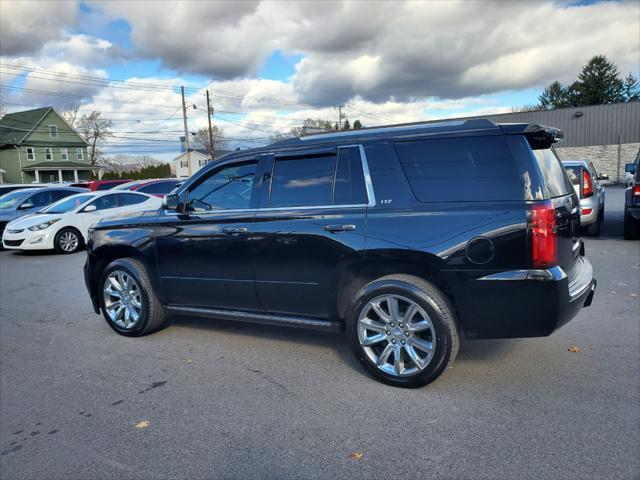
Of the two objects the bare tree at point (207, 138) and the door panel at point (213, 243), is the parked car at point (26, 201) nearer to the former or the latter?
the door panel at point (213, 243)

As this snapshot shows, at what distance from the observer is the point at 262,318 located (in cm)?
434

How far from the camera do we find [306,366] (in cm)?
418

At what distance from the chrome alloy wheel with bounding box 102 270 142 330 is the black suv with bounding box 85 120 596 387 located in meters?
0.70

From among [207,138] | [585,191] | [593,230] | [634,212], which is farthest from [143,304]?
[207,138]

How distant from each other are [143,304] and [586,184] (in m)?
9.14

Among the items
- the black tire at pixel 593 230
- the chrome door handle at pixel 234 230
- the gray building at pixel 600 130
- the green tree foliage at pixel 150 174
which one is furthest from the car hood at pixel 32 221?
the green tree foliage at pixel 150 174

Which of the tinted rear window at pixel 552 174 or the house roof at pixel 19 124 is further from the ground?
the house roof at pixel 19 124

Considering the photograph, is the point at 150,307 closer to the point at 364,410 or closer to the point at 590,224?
the point at 364,410

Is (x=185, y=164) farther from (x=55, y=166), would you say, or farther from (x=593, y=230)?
(x=593, y=230)

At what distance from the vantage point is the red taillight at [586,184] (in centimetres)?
990

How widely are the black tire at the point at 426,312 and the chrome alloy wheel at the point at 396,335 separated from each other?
1.2 inches

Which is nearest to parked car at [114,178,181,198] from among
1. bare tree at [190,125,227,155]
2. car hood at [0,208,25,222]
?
car hood at [0,208,25,222]

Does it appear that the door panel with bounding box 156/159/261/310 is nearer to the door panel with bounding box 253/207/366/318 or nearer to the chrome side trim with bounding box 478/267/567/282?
the door panel with bounding box 253/207/366/318

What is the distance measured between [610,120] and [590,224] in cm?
3311
